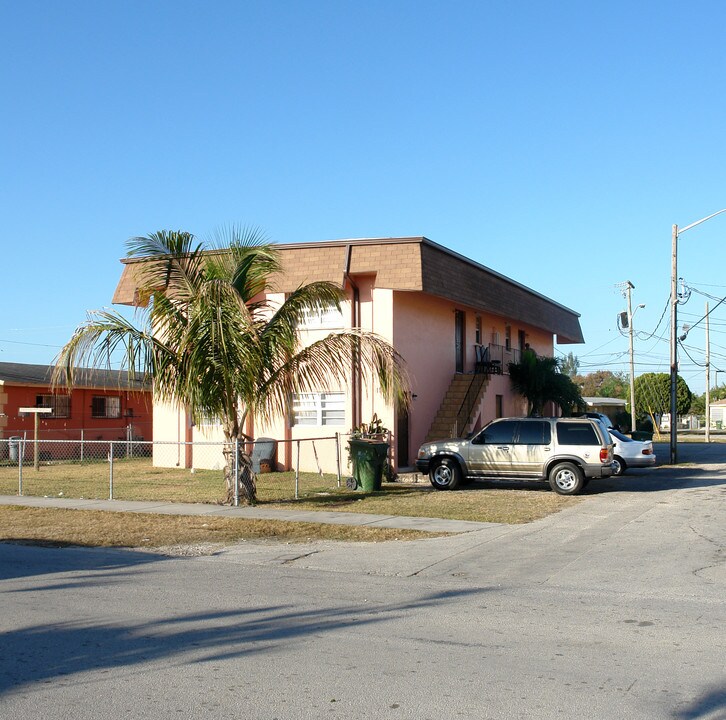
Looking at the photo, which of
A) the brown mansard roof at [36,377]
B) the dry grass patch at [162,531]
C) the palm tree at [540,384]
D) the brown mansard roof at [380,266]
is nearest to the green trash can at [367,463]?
the brown mansard roof at [380,266]

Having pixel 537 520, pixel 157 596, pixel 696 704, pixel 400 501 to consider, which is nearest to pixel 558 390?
pixel 400 501

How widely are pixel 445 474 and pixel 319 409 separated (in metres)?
5.57

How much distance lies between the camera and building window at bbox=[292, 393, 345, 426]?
2558cm

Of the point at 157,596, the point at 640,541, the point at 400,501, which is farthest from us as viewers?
the point at 400,501

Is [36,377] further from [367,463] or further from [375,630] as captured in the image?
[375,630]

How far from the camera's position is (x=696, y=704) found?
5844 mm

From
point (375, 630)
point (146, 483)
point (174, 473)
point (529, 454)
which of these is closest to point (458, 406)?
point (529, 454)

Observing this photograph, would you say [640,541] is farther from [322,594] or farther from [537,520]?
[322,594]

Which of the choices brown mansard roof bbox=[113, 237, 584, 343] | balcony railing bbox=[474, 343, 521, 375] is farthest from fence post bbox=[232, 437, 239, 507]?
balcony railing bbox=[474, 343, 521, 375]

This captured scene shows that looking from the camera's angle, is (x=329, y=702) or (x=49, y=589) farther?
(x=49, y=589)

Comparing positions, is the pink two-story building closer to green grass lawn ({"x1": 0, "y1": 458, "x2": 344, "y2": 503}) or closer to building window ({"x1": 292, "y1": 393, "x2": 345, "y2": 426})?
building window ({"x1": 292, "y1": 393, "x2": 345, "y2": 426})

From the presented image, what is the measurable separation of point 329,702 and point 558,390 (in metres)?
27.8

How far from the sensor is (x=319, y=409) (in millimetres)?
25828

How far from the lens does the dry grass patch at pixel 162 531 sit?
13961mm
